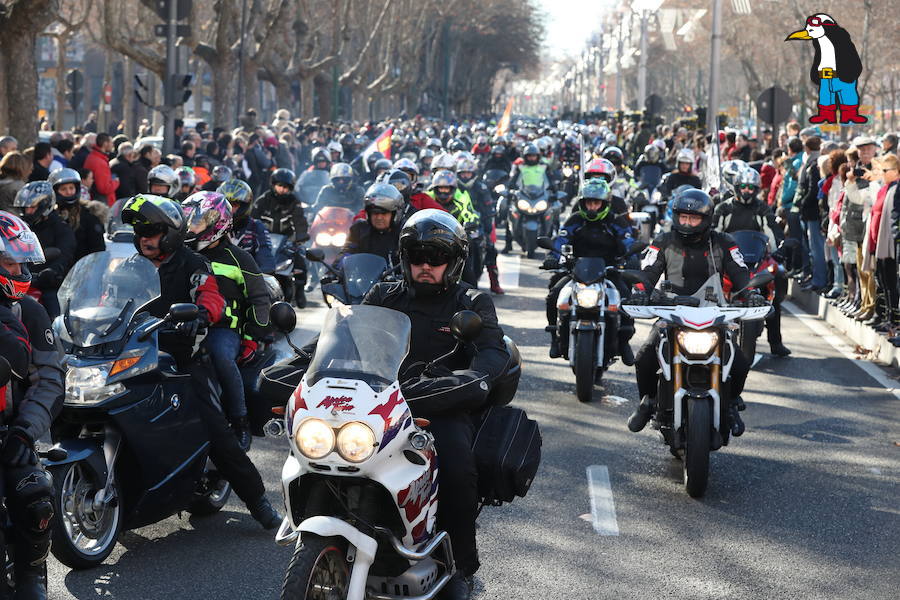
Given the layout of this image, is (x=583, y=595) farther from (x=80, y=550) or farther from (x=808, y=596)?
(x=80, y=550)

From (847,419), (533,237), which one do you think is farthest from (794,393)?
(533,237)

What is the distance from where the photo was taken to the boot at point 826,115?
16828 mm

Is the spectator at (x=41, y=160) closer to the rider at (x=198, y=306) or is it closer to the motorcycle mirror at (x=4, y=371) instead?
the rider at (x=198, y=306)

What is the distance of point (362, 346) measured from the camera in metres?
4.83

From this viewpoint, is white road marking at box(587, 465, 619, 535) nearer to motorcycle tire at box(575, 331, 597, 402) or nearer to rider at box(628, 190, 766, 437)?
rider at box(628, 190, 766, 437)

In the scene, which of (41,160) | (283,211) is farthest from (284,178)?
(41,160)

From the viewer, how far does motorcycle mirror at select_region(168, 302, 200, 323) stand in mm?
6043

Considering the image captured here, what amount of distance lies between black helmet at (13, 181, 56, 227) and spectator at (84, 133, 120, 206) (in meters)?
5.70

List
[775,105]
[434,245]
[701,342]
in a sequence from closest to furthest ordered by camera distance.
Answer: [434,245] < [701,342] < [775,105]

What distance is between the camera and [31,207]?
10445mm

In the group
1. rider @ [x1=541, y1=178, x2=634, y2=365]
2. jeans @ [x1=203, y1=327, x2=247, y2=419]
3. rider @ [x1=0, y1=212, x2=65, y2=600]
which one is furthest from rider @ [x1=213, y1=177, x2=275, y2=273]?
rider @ [x1=0, y1=212, x2=65, y2=600]

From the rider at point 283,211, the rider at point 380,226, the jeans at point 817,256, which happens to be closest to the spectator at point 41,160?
the rider at point 283,211

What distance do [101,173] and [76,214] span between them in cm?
501

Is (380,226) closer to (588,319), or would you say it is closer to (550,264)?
(550,264)
